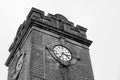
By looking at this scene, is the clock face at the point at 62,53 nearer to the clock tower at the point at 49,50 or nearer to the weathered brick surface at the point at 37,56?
the clock tower at the point at 49,50

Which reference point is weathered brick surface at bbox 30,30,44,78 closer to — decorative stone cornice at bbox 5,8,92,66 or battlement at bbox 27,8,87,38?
decorative stone cornice at bbox 5,8,92,66

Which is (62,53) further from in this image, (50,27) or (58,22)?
(58,22)

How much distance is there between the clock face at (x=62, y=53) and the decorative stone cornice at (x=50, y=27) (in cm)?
145

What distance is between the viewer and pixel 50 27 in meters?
26.7

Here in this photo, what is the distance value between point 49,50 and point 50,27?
240cm

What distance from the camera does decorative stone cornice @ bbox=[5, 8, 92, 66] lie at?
1044 inches

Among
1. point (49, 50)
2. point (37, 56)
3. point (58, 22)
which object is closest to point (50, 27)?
point (58, 22)

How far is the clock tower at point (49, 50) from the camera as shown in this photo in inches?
941

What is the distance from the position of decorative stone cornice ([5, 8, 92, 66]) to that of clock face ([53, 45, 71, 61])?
4.75 ft

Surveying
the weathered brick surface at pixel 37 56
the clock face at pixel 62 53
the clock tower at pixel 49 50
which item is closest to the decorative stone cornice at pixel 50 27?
the clock tower at pixel 49 50

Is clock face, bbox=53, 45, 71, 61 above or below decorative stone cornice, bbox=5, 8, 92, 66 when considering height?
below

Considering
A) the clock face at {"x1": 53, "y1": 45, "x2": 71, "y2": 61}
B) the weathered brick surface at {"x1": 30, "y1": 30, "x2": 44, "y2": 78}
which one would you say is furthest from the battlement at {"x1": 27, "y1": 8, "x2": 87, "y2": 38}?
the clock face at {"x1": 53, "y1": 45, "x2": 71, "y2": 61}

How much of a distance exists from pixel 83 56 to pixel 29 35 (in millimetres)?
4860

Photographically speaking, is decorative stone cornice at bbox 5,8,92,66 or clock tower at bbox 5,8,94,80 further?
decorative stone cornice at bbox 5,8,92,66
